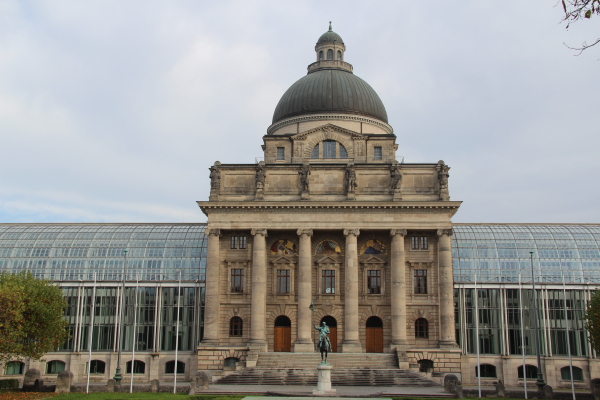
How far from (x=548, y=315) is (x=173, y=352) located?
39.9m

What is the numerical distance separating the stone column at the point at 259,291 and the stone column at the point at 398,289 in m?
13.1

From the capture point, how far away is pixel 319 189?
209 feet

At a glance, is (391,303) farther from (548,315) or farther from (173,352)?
(173,352)

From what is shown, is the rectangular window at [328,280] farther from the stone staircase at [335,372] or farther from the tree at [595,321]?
the tree at [595,321]

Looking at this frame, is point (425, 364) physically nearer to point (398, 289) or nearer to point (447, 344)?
point (447, 344)

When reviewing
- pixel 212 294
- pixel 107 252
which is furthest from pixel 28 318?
pixel 107 252

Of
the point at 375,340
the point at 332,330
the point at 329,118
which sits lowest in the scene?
the point at 375,340

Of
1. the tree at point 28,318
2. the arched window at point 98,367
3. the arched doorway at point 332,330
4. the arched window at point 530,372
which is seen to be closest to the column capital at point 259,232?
the arched doorway at point 332,330

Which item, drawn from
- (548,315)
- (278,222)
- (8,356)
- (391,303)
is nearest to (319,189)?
(278,222)

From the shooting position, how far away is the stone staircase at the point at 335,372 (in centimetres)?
5309

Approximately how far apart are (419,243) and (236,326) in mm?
21076

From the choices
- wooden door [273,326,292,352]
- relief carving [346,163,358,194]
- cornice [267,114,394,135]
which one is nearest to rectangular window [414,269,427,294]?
relief carving [346,163,358,194]

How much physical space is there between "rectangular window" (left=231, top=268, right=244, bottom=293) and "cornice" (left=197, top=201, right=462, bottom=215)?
6479mm

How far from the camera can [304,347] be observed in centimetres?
5975
